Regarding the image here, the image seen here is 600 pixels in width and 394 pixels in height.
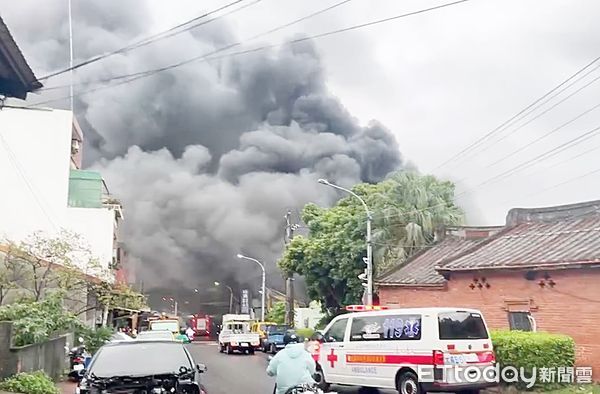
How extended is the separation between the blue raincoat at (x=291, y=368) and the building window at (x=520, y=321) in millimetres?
11608

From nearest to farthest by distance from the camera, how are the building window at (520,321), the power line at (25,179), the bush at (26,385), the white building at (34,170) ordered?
the bush at (26,385) → the building window at (520,321) → the power line at (25,179) → the white building at (34,170)

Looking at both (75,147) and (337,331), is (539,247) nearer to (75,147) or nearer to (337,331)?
(337,331)

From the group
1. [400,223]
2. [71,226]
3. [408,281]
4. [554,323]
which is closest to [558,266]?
[554,323]

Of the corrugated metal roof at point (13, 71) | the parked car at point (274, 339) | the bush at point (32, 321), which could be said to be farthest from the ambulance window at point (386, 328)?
the parked car at point (274, 339)

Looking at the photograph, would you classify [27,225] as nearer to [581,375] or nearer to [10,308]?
[10,308]

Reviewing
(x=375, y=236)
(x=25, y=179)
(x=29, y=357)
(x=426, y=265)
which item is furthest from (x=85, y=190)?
(x=29, y=357)

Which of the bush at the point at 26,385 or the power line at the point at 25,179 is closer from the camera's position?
the bush at the point at 26,385

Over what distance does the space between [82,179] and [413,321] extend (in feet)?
117

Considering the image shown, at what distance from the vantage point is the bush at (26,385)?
13.3m

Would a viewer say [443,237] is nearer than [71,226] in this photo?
Yes

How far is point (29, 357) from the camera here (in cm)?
1472

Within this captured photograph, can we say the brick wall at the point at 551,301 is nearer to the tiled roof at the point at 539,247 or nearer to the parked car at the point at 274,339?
the tiled roof at the point at 539,247

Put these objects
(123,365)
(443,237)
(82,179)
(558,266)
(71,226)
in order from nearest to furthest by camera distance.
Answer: (123,365) → (558,266) → (443,237) → (71,226) → (82,179)

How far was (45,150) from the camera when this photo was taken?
37719mm
